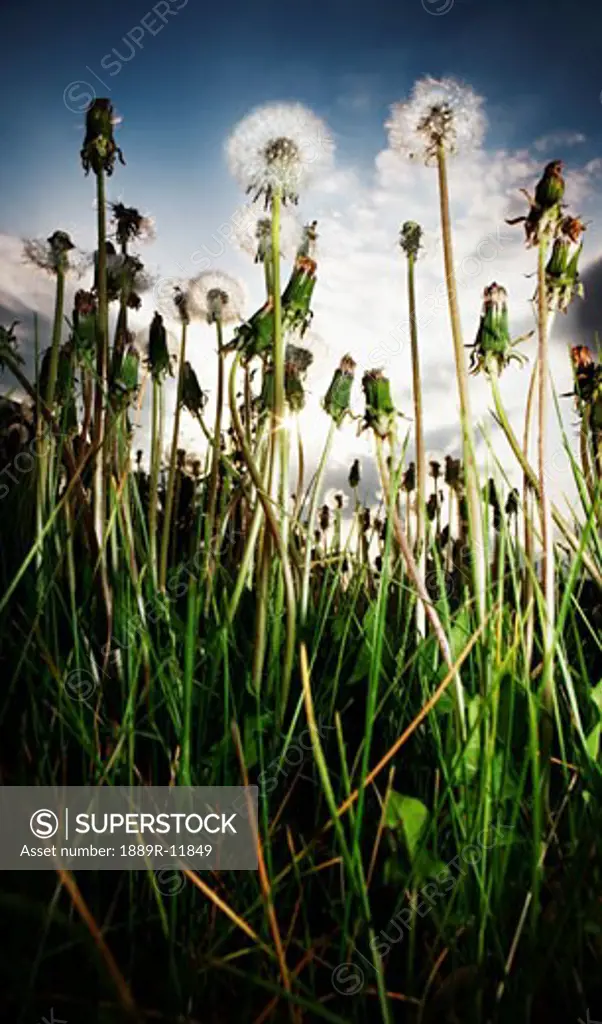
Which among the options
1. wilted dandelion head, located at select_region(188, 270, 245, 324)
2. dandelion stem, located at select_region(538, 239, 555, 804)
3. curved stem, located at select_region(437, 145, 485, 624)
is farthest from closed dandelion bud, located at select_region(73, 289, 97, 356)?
dandelion stem, located at select_region(538, 239, 555, 804)

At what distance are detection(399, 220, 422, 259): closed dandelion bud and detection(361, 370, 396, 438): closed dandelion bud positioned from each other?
0.34 m

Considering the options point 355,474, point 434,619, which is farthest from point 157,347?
point 355,474

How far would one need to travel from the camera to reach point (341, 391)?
62.8 inches

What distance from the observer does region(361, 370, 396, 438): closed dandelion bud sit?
125 centimetres

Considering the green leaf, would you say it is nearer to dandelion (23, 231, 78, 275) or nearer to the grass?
the grass

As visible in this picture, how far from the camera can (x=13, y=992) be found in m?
0.53

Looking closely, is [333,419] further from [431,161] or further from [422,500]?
[431,161]

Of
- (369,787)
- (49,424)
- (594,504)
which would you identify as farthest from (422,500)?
(49,424)

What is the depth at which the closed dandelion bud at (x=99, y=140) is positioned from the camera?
49.8 inches

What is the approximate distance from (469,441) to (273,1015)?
0.76 metres

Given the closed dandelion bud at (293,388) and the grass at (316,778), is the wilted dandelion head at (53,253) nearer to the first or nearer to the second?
the grass at (316,778)

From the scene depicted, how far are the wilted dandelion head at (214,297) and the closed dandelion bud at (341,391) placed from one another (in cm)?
51

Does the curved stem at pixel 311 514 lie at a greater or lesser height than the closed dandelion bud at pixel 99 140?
lesser

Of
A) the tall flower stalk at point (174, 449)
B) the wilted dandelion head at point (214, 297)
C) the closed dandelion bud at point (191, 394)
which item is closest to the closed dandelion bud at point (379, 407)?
the tall flower stalk at point (174, 449)
